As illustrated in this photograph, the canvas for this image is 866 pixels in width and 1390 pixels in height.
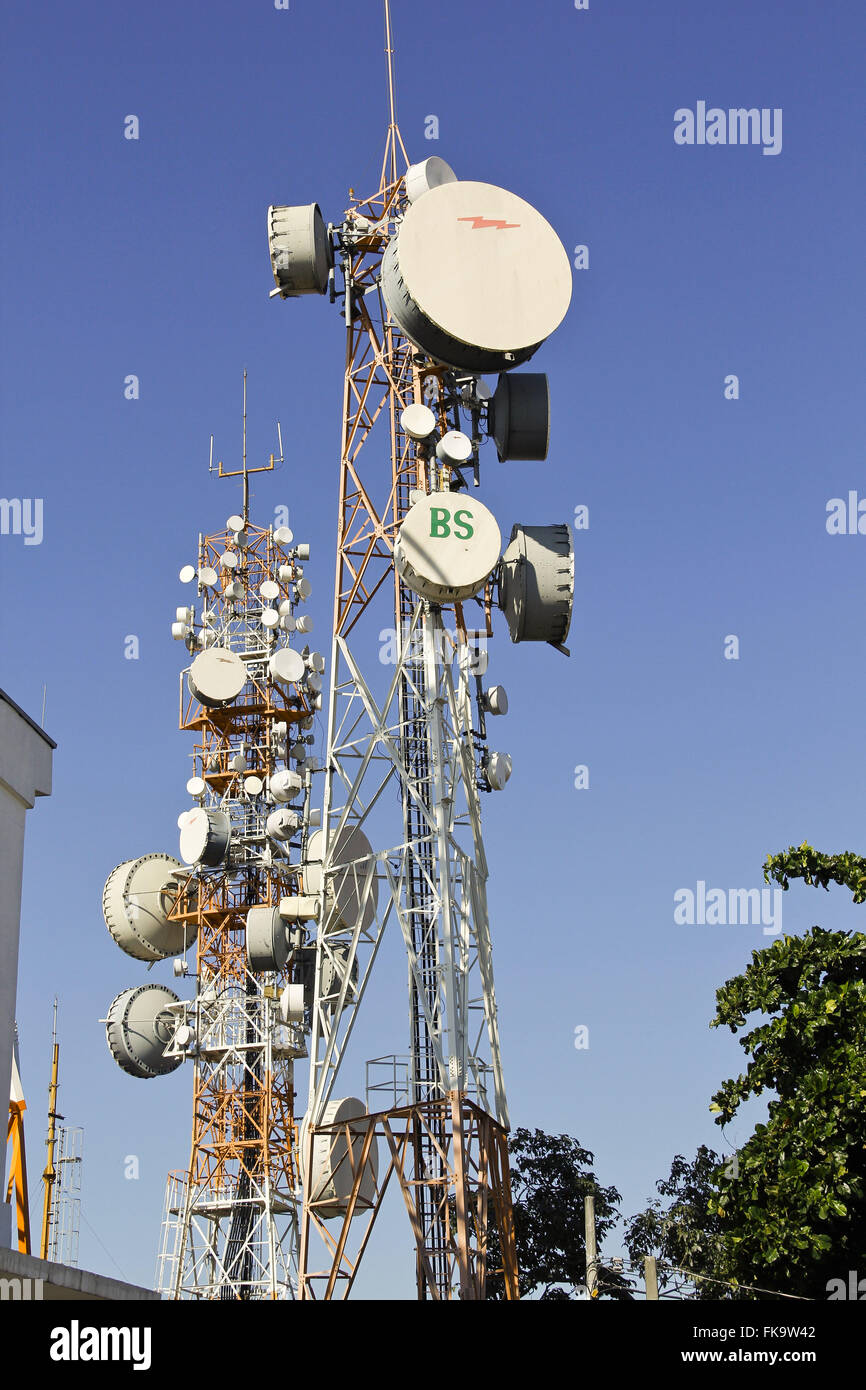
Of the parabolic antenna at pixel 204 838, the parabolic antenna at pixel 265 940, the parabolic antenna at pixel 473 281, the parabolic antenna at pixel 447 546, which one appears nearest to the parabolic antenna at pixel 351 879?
the parabolic antenna at pixel 447 546

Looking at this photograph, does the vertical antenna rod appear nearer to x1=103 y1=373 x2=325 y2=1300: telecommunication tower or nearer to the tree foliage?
x1=103 y1=373 x2=325 y2=1300: telecommunication tower

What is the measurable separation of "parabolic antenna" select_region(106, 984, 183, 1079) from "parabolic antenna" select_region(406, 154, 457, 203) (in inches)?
1032

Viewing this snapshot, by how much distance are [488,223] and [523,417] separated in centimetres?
381

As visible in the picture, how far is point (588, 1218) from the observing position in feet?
101

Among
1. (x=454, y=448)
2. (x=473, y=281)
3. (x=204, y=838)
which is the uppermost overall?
(x=473, y=281)

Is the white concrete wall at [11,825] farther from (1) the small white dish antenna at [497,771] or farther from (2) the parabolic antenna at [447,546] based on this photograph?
(1) the small white dish antenna at [497,771]

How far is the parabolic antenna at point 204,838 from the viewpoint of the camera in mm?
50000

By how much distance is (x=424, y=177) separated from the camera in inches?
1426

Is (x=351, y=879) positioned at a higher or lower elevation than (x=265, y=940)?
lower

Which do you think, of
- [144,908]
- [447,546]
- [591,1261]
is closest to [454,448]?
[447,546]

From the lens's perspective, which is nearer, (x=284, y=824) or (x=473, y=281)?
(x=473, y=281)

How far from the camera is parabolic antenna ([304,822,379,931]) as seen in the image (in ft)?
114

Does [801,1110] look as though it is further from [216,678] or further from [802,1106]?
[216,678]
